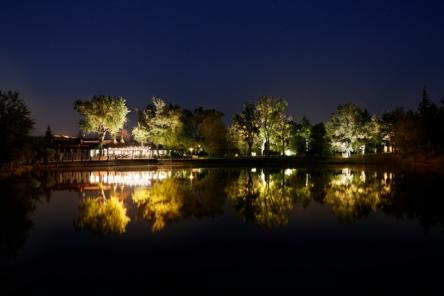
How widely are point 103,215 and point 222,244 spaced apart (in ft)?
23.0

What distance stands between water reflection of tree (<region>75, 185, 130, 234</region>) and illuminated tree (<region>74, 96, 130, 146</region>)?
4591 centimetres

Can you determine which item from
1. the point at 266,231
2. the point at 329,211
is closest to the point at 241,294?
the point at 266,231

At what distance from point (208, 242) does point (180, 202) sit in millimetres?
8695

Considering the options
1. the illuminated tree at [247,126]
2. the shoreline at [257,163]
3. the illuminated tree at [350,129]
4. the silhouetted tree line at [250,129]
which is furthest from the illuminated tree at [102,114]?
the illuminated tree at [350,129]

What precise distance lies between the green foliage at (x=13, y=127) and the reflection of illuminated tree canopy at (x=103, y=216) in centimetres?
1845

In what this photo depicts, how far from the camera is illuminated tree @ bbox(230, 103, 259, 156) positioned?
7412cm

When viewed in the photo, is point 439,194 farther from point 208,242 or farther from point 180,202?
point 208,242

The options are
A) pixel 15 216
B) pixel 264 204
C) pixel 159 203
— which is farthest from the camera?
pixel 159 203

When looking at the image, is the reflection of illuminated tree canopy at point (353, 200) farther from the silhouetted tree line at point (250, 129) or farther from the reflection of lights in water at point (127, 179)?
the silhouetted tree line at point (250, 129)

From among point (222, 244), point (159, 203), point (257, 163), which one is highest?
point (257, 163)

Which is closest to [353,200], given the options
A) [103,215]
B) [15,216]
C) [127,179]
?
[103,215]

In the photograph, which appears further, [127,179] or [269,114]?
[269,114]

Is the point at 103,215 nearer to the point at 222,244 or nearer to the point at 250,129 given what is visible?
the point at 222,244

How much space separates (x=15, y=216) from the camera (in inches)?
650
